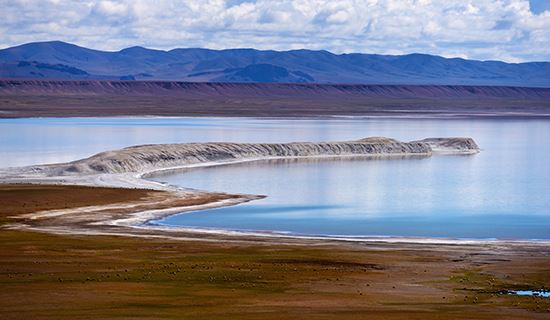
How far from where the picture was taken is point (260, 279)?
24406 mm

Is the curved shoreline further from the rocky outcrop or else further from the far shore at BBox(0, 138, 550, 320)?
the rocky outcrop

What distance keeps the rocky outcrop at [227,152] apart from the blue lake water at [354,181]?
2120 mm

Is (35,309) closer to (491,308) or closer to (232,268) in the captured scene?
(232,268)

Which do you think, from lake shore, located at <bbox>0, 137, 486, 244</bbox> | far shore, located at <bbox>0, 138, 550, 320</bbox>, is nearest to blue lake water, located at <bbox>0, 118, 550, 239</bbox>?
lake shore, located at <bbox>0, 137, 486, 244</bbox>

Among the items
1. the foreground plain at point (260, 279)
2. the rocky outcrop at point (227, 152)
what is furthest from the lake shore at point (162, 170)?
the foreground plain at point (260, 279)

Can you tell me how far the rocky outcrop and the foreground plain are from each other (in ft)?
70.5

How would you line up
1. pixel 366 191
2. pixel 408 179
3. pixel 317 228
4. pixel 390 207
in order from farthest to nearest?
1. pixel 408 179
2. pixel 366 191
3. pixel 390 207
4. pixel 317 228

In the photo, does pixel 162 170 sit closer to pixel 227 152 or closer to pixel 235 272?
pixel 227 152

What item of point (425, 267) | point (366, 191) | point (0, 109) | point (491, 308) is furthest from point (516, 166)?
point (0, 109)

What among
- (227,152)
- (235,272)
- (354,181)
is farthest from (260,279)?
(227,152)

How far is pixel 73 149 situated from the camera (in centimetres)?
6894

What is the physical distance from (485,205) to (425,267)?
763 inches

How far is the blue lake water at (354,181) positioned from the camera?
125 ft

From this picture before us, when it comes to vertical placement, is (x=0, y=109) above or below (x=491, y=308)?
above
